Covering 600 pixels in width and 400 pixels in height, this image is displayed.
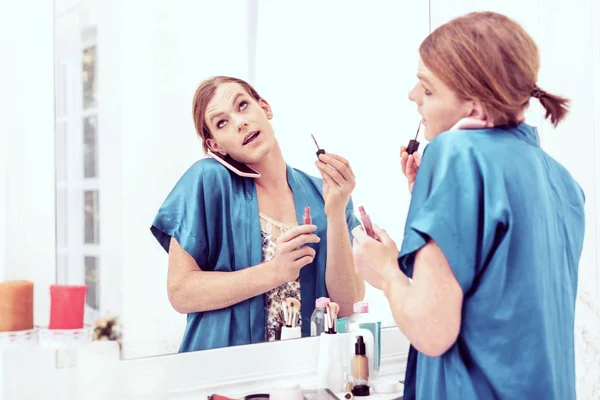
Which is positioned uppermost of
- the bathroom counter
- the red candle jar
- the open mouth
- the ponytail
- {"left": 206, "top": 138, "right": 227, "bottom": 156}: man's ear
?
the ponytail

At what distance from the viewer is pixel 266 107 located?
1607 mm

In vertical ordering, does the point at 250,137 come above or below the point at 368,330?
above

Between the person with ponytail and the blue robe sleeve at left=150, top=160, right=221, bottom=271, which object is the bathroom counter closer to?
the person with ponytail

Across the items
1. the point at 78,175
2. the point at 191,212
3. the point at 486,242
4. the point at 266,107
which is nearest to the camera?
the point at 486,242

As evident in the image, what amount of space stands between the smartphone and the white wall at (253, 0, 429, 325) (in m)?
0.12

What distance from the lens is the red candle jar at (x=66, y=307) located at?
1.26m

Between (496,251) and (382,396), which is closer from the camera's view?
(496,251)

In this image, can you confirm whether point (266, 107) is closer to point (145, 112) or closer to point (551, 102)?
point (145, 112)

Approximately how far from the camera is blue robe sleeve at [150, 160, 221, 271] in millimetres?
1470

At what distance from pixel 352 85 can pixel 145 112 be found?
2.13ft

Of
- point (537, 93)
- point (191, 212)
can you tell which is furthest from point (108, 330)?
point (537, 93)

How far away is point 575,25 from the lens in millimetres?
1989

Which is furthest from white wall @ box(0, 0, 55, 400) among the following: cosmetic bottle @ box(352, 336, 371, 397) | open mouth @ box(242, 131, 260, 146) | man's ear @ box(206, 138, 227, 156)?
cosmetic bottle @ box(352, 336, 371, 397)

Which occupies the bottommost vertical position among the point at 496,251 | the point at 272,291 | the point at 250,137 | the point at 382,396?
the point at 382,396
